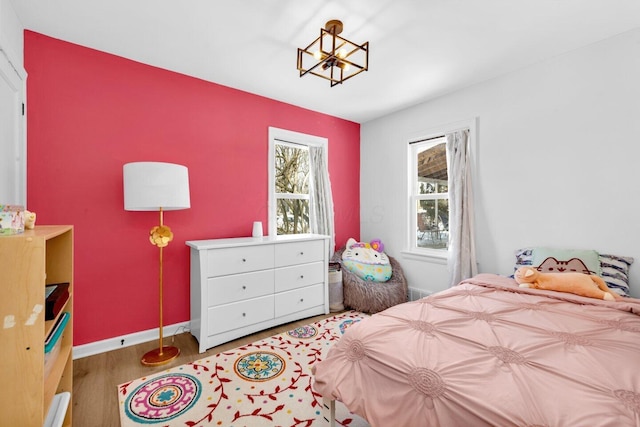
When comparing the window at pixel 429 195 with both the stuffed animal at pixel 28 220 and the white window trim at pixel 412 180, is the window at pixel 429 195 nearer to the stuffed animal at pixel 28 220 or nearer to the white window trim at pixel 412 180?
the white window trim at pixel 412 180

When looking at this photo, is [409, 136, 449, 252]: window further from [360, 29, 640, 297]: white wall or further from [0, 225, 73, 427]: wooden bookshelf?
[0, 225, 73, 427]: wooden bookshelf

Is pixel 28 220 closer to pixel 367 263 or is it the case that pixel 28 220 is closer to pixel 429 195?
pixel 367 263

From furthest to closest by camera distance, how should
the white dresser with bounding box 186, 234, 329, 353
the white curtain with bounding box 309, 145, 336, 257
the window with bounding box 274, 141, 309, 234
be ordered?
the white curtain with bounding box 309, 145, 336, 257, the window with bounding box 274, 141, 309, 234, the white dresser with bounding box 186, 234, 329, 353

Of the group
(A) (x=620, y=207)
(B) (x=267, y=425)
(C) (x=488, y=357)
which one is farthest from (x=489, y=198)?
(B) (x=267, y=425)

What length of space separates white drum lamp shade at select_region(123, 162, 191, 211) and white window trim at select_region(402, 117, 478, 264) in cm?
278

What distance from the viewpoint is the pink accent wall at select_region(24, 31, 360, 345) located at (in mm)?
2156

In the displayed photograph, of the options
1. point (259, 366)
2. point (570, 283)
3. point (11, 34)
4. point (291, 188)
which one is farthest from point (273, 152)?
point (570, 283)

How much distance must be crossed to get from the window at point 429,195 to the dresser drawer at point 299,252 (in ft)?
4.46

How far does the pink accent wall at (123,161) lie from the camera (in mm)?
2156

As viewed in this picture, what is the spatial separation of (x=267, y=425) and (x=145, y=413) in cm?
75

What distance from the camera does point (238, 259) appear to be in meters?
2.56

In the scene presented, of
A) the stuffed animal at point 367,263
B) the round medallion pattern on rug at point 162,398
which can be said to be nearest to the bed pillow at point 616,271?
the stuffed animal at point 367,263

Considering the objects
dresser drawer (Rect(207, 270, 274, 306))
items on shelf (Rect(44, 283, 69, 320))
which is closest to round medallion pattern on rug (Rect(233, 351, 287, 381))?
dresser drawer (Rect(207, 270, 274, 306))

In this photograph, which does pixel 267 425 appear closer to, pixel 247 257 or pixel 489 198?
pixel 247 257
